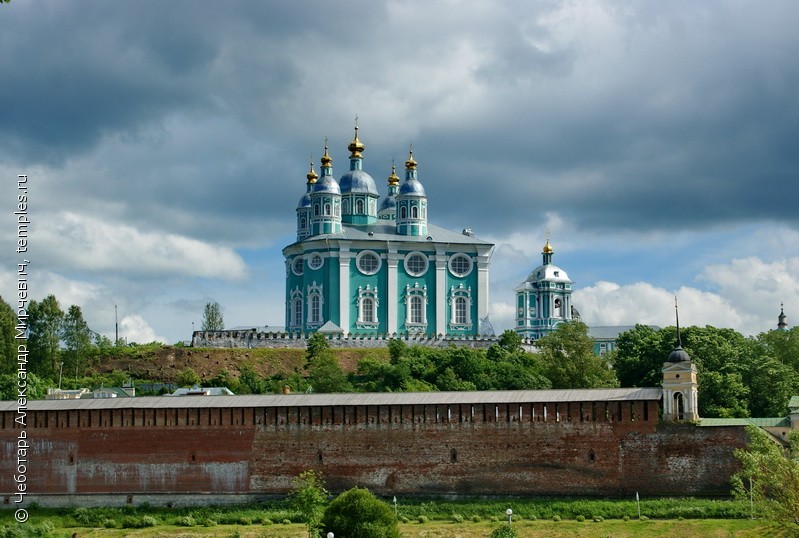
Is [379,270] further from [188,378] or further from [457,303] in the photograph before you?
[188,378]

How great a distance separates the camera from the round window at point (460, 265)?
2648 inches

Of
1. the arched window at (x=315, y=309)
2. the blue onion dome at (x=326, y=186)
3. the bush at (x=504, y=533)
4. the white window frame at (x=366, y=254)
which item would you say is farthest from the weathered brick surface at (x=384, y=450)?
the blue onion dome at (x=326, y=186)

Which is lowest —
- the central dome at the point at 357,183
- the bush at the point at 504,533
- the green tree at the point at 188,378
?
the bush at the point at 504,533

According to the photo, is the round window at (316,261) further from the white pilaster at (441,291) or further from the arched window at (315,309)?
the white pilaster at (441,291)

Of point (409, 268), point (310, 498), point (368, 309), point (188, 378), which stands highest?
point (409, 268)

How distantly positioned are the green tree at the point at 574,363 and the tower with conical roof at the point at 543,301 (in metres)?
20.9

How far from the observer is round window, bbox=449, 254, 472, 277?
67250mm

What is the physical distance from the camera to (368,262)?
6625 cm

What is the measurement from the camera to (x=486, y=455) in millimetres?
38531

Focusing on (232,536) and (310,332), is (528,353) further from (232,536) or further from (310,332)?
(232,536)

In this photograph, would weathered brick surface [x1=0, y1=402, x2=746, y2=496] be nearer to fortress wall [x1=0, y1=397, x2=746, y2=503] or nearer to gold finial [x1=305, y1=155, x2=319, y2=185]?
fortress wall [x1=0, y1=397, x2=746, y2=503]

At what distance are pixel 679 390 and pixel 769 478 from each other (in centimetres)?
551

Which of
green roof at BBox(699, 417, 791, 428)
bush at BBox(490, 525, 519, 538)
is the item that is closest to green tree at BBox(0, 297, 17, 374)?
bush at BBox(490, 525, 519, 538)

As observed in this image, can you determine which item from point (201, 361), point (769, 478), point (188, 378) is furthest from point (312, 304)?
point (769, 478)
